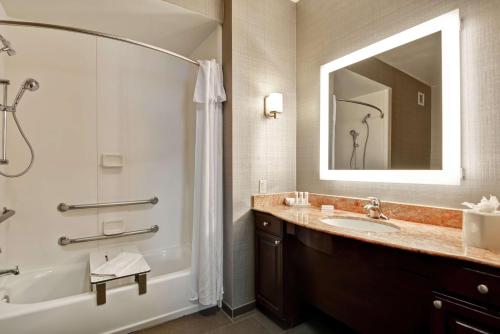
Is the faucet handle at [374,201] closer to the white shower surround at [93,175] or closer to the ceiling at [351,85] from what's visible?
the ceiling at [351,85]

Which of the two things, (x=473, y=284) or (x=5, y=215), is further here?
(x=5, y=215)

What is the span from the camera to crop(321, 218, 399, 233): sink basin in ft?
4.84

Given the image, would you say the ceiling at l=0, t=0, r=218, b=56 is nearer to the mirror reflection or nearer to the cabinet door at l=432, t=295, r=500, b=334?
the mirror reflection

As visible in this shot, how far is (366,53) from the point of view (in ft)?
5.79

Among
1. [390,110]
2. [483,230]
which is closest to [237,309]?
[483,230]

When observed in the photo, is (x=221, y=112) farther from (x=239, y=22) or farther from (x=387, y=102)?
(x=387, y=102)

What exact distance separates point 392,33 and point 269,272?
190 cm

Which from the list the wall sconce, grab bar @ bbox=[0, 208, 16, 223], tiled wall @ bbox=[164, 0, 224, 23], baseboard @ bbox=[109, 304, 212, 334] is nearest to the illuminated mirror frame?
the wall sconce

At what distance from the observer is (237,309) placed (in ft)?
6.14

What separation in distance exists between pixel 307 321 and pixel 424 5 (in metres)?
2.26

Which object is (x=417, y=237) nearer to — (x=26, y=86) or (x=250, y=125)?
(x=250, y=125)

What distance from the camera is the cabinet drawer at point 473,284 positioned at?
32.6 inches

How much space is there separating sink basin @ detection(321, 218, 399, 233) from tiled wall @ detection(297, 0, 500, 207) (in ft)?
0.78

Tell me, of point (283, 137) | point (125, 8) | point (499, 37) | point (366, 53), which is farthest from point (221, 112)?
point (499, 37)
